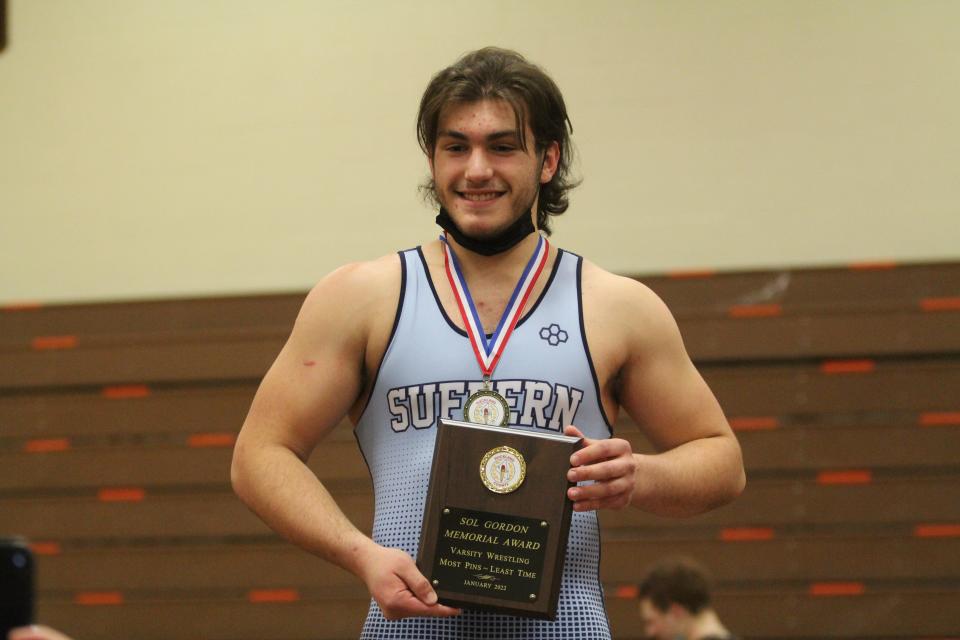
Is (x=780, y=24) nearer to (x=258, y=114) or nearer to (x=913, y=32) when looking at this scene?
(x=913, y=32)

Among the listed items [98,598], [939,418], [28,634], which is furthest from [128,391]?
[28,634]

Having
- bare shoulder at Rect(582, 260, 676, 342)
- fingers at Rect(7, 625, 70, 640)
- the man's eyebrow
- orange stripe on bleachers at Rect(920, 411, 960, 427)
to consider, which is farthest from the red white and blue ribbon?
orange stripe on bleachers at Rect(920, 411, 960, 427)

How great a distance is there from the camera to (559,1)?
6.52 m

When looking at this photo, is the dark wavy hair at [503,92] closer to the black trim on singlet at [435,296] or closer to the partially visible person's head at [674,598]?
the black trim on singlet at [435,296]

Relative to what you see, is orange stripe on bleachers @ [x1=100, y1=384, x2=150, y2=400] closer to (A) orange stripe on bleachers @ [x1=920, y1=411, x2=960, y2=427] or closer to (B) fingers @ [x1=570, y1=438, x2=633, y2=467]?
Result: (A) orange stripe on bleachers @ [x1=920, y1=411, x2=960, y2=427]

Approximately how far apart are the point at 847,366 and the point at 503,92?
14.4 ft

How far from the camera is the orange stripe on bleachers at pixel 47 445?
689cm

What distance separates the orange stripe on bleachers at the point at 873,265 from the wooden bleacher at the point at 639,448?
5 cm

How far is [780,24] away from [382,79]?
6.91 feet

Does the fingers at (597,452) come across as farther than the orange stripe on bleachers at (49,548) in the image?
No

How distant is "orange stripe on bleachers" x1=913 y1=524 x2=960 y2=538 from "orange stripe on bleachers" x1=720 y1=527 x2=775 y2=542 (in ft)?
2.36

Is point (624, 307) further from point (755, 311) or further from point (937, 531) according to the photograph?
point (937, 531)

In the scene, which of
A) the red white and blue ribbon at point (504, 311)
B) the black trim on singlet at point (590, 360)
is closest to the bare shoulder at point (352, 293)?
the red white and blue ribbon at point (504, 311)

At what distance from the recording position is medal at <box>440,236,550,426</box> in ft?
7.28
